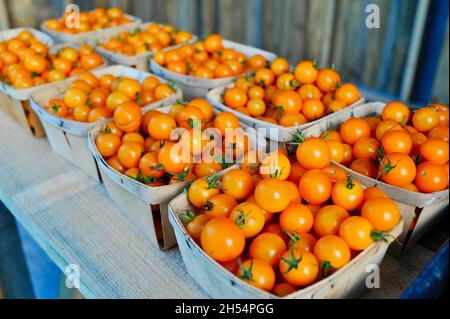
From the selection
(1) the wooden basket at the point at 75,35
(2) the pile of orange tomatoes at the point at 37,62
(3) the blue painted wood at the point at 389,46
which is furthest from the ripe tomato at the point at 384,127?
(1) the wooden basket at the point at 75,35

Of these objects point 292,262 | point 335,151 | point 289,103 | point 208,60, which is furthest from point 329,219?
point 208,60

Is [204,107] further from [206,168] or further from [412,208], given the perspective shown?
[412,208]

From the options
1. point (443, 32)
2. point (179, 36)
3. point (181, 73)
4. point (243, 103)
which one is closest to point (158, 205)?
point (243, 103)

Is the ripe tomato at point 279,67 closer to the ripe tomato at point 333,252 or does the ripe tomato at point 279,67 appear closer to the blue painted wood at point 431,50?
the ripe tomato at point 333,252

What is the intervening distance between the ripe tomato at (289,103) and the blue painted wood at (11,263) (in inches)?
52.9

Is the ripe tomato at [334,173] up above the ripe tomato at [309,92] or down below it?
below

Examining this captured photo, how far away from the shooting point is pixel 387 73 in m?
2.72

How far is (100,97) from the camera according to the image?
1.60 meters

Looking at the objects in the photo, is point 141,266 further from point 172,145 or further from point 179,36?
point 179,36

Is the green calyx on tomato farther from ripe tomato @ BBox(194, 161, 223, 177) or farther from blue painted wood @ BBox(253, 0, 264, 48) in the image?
blue painted wood @ BBox(253, 0, 264, 48)

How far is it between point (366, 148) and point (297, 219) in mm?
358

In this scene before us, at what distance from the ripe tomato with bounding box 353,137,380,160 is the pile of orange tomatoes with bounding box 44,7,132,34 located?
1.74 metres

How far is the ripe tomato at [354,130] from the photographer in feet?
4.22

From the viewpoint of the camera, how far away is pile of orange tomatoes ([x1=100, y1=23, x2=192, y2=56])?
2.16 meters
